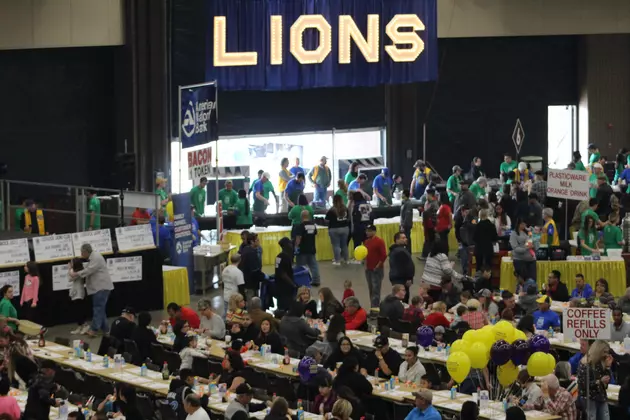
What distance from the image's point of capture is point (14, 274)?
21.2 m

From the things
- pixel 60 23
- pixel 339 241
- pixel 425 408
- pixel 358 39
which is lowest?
pixel 425 408

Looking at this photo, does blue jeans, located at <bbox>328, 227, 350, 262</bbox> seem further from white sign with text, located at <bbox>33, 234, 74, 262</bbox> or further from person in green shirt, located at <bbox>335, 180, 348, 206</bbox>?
white sign with text, located at <bbox>33, 234, 74, 262</bbox>

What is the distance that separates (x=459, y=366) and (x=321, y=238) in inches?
478

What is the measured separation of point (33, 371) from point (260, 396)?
9.24 feet

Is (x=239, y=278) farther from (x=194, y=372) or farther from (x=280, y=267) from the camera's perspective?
(x=194, y=372)

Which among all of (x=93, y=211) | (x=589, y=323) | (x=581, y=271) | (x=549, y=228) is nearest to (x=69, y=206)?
(x=93, y=211)

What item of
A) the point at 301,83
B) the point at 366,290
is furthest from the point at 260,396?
the point at 301,83

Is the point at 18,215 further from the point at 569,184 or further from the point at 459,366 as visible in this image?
the point at 459,366

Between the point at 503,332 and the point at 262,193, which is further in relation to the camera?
the point at 262,193

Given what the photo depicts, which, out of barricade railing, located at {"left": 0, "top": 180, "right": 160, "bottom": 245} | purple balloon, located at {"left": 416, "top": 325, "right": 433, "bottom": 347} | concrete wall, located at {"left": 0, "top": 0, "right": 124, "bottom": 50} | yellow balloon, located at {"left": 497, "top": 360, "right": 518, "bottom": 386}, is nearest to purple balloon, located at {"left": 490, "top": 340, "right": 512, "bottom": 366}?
yellow balloon, located at {"left": 497, "top": 360, "right": 518, "bottom": 386}

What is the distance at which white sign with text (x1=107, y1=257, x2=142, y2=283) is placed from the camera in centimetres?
2217

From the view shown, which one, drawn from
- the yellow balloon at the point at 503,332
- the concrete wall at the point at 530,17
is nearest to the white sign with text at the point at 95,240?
the yellow balloon at the point at 503,332

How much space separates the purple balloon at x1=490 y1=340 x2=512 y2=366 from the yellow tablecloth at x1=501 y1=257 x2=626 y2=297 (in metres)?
8.26

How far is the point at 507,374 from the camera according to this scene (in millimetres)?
15070
